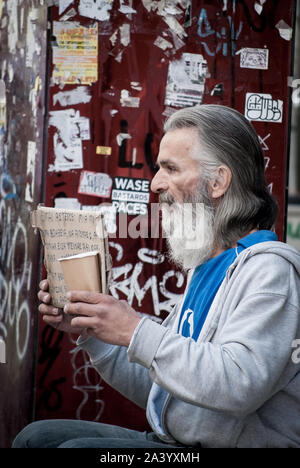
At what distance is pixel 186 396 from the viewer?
1893 millimetres

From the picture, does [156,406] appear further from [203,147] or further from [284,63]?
[284,63]

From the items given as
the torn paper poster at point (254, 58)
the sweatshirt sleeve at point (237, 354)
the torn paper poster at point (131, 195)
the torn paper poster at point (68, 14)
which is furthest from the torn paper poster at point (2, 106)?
the sweatshirt sleeve at point (237, 354)

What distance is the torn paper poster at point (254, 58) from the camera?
3.74 meters

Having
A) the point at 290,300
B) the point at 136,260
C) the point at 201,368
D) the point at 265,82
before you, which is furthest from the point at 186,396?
the point at 265,82

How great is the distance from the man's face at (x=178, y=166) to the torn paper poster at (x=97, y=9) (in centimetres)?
144

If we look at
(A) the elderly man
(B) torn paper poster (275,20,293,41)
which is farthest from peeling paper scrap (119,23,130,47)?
(A) the elderly man

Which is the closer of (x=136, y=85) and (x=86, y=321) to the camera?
(x=86, y=321)

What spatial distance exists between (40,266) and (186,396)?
6.59 feet

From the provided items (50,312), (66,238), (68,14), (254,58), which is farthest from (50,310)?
(254,58)

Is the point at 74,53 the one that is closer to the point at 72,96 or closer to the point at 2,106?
the point at 72,96

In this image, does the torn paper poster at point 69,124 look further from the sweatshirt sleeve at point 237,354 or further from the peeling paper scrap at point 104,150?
the sweatshirt sleeve at point 237,354

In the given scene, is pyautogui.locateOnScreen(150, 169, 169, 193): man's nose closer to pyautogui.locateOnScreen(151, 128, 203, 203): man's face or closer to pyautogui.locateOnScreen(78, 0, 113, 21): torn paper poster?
pyautogui.locateOnScreen(151, 128, 203, 203): man's face

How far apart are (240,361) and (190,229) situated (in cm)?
72

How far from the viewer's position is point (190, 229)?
2504 mm
